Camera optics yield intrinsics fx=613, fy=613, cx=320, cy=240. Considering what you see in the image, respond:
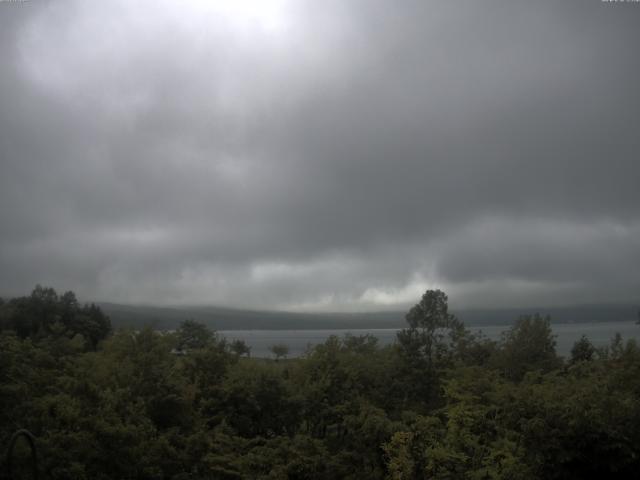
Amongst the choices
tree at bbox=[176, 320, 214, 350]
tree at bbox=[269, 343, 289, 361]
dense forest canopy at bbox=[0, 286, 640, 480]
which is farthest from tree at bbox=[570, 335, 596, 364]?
tree at bbox=[176, 320, 214, 350]

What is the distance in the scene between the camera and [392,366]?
25.5m

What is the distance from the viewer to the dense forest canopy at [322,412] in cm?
1345

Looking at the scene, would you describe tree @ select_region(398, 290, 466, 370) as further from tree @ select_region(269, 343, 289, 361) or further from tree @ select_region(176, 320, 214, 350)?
tree @ select_region(176, 320, 214, 350)

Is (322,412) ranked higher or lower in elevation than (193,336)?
lower

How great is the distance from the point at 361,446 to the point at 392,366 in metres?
10.8

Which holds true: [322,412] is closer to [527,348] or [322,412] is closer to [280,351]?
[280,351]

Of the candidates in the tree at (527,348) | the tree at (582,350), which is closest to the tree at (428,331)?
the tree at (527,348)

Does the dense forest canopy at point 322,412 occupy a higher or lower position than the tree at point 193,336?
lower

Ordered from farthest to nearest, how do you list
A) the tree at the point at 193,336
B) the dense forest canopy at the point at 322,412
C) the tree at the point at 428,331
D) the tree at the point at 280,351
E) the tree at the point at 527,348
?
the tree at the point at 193,336, the tree at the point at 280,351, the tree at the point at 527,348, the tree at the point at 428,331, the dense forest canopy at the point at 322,412

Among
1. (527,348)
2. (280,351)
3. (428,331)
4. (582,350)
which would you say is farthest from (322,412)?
(582,350)

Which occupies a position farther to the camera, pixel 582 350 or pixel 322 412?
pixel 582 350

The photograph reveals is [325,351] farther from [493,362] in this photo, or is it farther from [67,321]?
[67,321]

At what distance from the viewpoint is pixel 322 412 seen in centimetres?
2017

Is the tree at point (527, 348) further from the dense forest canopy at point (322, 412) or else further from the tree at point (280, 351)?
the tree at point (280, 351)
